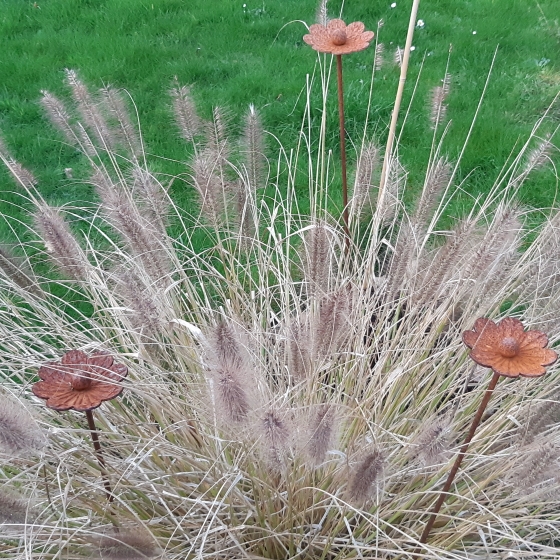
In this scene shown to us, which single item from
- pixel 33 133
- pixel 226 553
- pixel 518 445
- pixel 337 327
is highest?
pixel 337 327

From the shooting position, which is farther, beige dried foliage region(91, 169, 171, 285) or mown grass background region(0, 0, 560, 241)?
mown grass background region(0, 0, 560, 241)

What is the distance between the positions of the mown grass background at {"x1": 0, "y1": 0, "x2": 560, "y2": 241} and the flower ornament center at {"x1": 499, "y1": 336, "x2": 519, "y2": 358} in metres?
1.69

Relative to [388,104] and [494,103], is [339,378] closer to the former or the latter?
[388,104]

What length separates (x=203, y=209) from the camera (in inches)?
59.4

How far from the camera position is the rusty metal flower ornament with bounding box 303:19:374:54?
1.40m

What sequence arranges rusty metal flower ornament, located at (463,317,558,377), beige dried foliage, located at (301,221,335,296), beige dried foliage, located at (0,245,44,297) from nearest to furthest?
rusty metal flower ornament, located at (463,317,558,377) < beige dried foliage, located at (301,221,335,296) < beige dried foliage, located at (0,245,44,297)

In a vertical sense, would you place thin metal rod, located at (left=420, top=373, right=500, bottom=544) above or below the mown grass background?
above

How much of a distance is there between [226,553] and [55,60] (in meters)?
2.84

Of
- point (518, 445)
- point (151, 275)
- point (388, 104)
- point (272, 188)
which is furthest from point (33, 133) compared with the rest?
point (518, 445)

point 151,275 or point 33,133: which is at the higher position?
point 151,275

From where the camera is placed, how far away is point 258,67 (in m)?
3.31

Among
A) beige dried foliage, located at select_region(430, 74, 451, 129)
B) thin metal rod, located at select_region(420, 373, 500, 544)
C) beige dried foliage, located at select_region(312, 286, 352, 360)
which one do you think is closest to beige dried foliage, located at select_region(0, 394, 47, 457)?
beige dried foliage, located at select_region(312, 286, 352, 360)

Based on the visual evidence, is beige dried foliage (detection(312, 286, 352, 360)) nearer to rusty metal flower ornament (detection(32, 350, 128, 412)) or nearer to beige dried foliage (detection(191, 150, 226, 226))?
rusty metal flower ornament (detection(32, 350, 128, 412))

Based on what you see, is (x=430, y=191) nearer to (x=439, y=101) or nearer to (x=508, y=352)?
(x=439, y=101)
